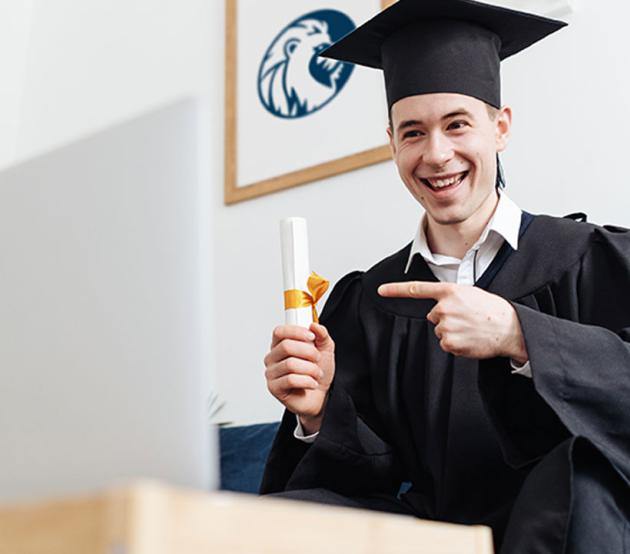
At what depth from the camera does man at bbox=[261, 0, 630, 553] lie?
4.44 ft

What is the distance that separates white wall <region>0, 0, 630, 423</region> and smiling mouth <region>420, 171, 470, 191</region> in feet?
1.56

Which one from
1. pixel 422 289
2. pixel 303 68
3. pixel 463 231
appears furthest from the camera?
pixel 303 68

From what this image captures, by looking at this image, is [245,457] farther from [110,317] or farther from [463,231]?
[110,317]

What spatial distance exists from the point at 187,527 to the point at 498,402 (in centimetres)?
91

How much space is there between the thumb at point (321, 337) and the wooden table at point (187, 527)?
0.90m

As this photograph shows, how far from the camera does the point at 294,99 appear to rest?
2.99 metres

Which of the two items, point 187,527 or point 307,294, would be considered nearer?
point 187,527

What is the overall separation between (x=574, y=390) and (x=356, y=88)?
1.63 meters

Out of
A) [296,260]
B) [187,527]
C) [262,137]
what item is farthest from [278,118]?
[187,527]

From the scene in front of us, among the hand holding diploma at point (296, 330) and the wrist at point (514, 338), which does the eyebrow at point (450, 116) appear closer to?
the hand holding diploma at point (296, 330)

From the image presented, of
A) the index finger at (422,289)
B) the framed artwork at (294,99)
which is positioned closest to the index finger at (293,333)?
the index finger at (422,289)

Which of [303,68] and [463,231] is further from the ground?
[303,68]

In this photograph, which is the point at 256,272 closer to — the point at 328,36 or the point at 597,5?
the point at 328,36

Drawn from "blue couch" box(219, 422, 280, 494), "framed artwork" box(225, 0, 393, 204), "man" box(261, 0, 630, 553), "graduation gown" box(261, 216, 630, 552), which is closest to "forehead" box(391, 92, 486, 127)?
"man" box(261, 0, 630, 553)
